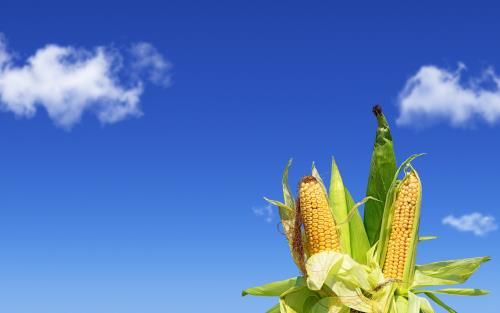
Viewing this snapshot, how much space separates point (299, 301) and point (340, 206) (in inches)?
48.5

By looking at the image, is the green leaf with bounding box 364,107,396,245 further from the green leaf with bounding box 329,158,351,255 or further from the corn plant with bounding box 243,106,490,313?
the green leaf with bounding box 329,158,351,255

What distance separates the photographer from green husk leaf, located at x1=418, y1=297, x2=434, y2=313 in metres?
8.06

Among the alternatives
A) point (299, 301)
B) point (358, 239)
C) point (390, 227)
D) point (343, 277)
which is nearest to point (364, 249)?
point (358, 239)

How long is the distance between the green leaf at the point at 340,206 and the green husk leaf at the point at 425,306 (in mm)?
990

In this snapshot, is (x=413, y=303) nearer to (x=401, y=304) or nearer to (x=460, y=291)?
(x=401, y=304)

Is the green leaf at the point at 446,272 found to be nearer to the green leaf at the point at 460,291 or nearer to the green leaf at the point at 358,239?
the green leaf at the point at 460,291

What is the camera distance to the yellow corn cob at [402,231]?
315 inches

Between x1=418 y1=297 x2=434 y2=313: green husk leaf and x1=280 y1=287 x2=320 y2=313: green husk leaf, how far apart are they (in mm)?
1223

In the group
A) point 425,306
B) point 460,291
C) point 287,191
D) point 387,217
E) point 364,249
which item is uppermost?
point 287,191

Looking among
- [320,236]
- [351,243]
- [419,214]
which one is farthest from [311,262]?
[419,214]

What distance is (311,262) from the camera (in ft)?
25.3

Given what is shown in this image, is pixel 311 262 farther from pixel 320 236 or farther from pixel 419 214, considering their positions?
pixel 419 214

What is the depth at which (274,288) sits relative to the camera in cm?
859

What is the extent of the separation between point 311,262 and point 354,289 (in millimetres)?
578
